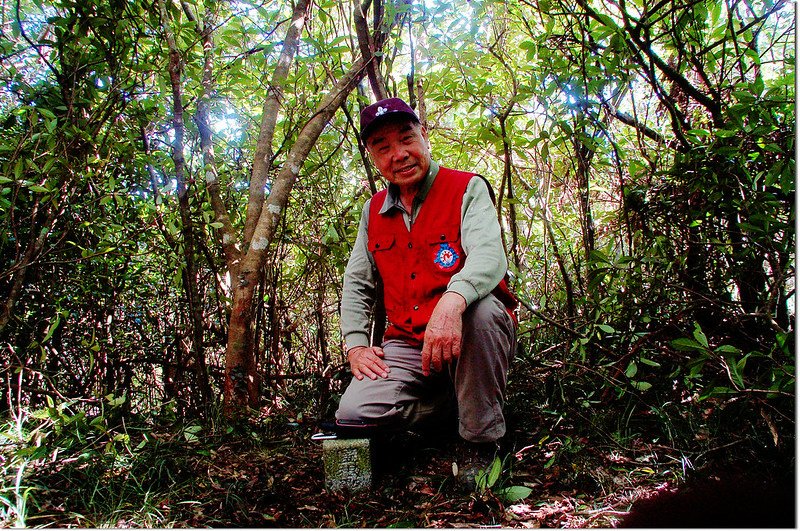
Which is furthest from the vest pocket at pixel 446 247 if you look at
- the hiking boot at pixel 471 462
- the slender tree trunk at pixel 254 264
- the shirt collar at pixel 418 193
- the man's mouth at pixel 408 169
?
the slender tree trunk at pixel 254 264

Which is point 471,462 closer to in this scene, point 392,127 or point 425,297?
point 425,297

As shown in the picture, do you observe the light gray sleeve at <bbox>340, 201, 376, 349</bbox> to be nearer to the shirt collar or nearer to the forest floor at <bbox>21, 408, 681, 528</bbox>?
the shirt collar

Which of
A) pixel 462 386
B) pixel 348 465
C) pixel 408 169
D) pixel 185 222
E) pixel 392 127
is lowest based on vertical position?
pixel 348 465

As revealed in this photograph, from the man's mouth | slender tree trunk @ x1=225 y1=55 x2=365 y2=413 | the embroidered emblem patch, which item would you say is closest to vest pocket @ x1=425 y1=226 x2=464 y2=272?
the embroidered emblem patch

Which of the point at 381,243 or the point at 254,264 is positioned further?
the point at 254,264

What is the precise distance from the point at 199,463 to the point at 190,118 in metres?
2.02

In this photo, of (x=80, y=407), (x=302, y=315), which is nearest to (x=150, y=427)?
(x=80, y=407)

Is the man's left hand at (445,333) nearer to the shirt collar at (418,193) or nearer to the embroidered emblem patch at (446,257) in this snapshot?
the embroidered emblem patch at (446,257)

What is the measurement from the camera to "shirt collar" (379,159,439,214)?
2.31 metres

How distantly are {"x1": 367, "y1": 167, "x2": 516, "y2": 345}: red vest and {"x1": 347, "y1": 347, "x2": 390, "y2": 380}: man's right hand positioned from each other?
184 millimetres

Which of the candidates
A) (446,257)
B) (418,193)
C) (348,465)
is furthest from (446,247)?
(348,465)

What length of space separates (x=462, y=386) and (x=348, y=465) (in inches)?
23.3

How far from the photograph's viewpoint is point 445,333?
1.82m

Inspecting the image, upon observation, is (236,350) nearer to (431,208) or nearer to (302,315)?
(302,315)
